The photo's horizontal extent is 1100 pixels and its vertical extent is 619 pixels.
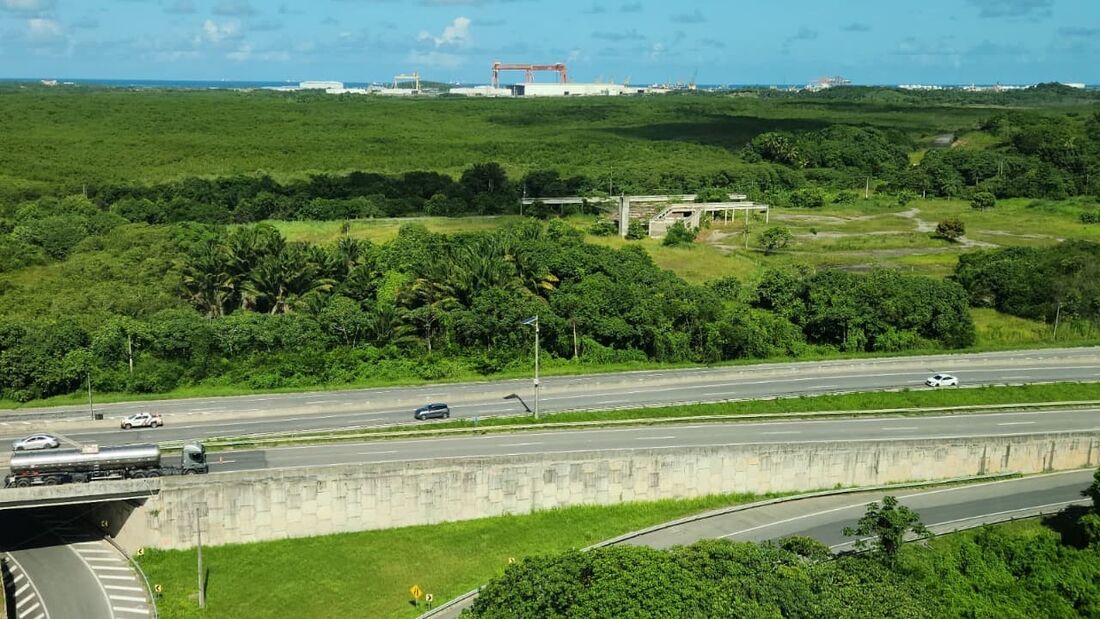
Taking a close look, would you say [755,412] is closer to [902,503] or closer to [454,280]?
[902,503]

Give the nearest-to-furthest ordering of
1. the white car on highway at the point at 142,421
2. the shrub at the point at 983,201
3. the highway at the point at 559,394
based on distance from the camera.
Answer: the white car on highway at the point at 142,421, the highway at the point at 559,394, the shrub at the point at 983,201

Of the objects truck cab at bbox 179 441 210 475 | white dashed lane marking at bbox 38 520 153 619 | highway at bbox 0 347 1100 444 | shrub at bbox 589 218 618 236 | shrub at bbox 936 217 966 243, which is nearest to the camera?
white dashed lane marking at bbox 38 520 153 619

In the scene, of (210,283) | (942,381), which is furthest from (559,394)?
(210,283)

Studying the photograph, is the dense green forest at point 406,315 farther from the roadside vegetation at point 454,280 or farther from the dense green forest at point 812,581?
the dense green forest at point 812,581

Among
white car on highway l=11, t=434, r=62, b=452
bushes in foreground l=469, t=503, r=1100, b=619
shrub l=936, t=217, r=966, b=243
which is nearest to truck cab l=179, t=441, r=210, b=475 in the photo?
white car on highway l=11, t=434, r=62, b=452

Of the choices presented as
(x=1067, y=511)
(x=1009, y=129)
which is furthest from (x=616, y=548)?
(x=1009, y=129)

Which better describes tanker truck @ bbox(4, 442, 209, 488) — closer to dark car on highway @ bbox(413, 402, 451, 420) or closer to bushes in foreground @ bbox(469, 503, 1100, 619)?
dark car on highway @ bbox(413, 402, 451, 420)

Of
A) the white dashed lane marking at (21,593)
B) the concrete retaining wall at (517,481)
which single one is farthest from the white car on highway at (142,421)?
the white dashed lane marking at (21,593)
